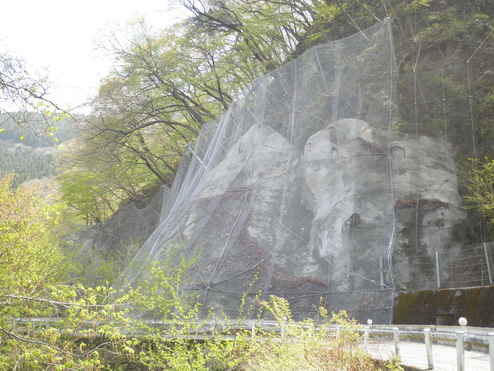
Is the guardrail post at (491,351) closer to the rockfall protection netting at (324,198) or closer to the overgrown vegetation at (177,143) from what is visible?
the overgrown vegetation at (177,143)

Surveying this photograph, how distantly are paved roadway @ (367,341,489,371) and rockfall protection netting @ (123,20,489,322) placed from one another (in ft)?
3.72

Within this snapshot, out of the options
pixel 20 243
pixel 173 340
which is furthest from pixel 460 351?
pixel 20 243

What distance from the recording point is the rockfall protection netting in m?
7.85

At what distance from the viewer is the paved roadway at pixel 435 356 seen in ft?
14.8

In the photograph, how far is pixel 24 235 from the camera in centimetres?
823

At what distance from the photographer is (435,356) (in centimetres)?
535

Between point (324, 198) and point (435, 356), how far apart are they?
140 inches

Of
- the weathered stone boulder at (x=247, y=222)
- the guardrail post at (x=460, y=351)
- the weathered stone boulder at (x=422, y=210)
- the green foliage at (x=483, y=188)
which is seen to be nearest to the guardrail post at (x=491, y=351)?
the guardrail post at (x=460, y=351)

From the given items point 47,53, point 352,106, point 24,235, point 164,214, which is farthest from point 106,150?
point 47,53

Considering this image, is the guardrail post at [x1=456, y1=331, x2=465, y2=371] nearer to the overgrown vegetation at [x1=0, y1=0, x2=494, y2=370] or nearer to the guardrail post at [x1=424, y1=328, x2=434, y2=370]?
the guardrail post at [x1=424, y1=328, x2=434, y2=370]

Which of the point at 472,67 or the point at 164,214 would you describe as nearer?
the point at 472,67

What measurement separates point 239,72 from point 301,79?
1290 centimetres

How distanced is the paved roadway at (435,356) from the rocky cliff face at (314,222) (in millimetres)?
1213

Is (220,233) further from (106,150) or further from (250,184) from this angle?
(106,150)
